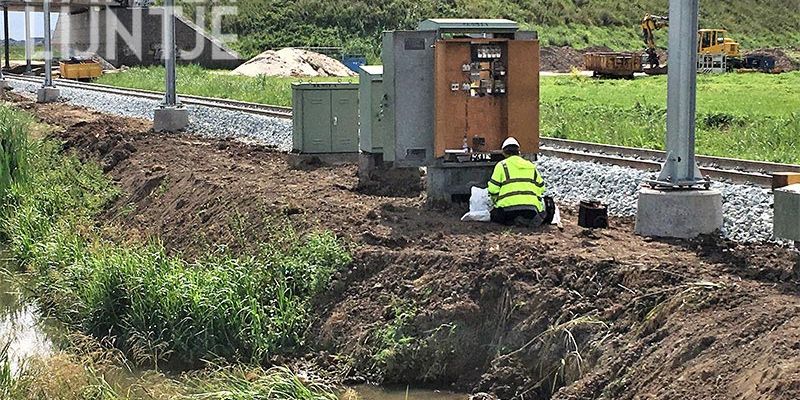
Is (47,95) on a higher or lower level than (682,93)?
higher

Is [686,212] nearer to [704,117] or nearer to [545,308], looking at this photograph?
[545,308]

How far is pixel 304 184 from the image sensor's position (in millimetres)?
17891

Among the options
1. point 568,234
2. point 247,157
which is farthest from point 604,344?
point 247,157

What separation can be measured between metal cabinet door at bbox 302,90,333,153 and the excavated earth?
442 centimetres

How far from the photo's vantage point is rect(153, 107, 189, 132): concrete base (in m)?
28.0

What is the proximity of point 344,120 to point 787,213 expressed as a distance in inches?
445

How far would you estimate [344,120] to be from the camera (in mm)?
20125

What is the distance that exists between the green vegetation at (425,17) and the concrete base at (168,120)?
49957 millimetres

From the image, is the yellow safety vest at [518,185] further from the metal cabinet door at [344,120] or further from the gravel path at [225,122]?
the gravel path at [225,122]

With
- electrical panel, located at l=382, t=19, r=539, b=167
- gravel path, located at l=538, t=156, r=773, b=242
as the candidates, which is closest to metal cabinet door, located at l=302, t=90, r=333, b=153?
gravel path, located at l=538, t=156, r=773, b=242

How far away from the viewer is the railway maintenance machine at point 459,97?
14820mm

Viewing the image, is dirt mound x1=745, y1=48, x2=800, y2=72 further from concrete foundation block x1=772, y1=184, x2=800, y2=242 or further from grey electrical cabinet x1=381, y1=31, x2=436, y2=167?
concrete foundation block x1=772, y1=184, x2=800, y2=242

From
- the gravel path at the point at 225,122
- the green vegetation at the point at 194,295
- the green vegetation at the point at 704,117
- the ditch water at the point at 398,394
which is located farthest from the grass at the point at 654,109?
the ditch water at the point at 398,394

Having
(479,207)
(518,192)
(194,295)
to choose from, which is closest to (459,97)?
(479,207)
